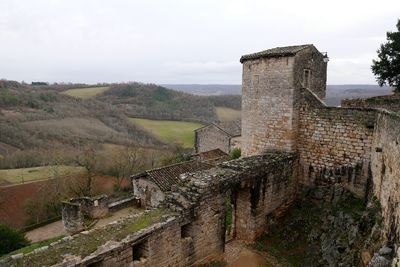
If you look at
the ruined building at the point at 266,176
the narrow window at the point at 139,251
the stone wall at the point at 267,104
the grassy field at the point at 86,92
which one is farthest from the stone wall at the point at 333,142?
the grassy field at the point at 86,92

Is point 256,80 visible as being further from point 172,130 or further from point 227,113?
point 227,113

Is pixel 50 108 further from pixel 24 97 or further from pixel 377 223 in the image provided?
pixel 377 223

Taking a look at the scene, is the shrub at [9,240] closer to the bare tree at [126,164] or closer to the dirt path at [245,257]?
the dirt path at [245,257]

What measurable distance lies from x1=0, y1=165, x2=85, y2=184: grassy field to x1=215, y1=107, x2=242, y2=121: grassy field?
134ft

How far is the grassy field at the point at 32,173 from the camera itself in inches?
1261

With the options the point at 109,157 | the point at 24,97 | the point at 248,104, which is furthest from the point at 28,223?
the point at 24,97

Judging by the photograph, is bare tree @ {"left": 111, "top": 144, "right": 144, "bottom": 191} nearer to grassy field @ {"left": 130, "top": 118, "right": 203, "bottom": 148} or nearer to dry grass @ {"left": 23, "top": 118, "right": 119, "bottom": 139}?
grassy field @ {"left": 130, "top": 118, "right": 203, "bottom": 148}

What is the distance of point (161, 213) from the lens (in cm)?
871

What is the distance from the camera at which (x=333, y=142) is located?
37.0ft

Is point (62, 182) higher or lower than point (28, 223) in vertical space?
higher

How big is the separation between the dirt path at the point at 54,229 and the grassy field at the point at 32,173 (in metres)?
8.21

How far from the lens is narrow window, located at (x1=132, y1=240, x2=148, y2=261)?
775cm

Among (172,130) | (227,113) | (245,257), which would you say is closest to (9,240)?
(245,257)

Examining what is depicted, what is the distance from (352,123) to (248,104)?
12.4ft
